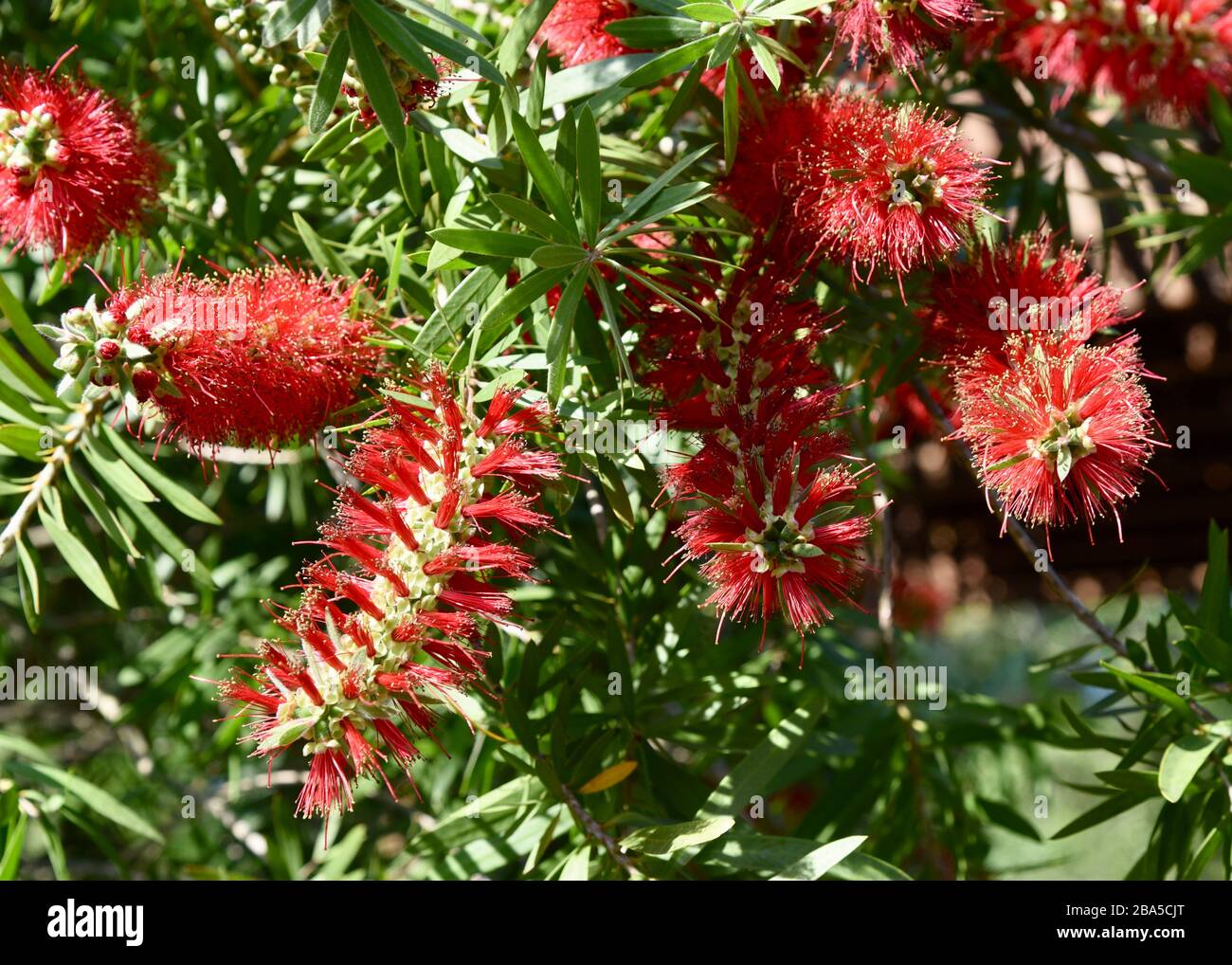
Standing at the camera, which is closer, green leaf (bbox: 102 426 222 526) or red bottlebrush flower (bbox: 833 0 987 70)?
red bottlebrush flower (bbox: 833 0 987 70)

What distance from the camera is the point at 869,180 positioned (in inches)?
34.5

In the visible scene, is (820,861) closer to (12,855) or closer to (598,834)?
(598,834)

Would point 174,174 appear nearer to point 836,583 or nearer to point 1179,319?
point 836,583

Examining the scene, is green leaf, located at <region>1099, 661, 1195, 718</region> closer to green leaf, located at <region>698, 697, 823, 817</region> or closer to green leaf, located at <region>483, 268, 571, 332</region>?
green leaf, located at <region>698, 697, 823, 817</region>

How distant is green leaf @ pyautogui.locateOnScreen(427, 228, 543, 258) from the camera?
793 mm

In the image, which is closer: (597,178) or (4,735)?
(597,178)

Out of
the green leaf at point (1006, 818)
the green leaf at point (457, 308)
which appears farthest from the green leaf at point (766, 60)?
the green leaf at point (1006, 818)

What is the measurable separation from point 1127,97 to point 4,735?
1.51m

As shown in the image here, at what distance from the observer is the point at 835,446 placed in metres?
0.86

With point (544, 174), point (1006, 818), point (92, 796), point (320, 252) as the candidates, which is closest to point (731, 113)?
point (544, 174)

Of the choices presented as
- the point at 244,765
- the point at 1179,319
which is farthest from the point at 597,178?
the point at 1179,319

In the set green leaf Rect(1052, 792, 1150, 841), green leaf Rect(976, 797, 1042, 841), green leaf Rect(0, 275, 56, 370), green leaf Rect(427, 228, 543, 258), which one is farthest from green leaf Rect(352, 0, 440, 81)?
green leaf Rect(976, 797, 1042, 841)

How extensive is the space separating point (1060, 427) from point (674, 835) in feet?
1.52

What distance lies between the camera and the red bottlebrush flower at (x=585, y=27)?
39.2 inches
